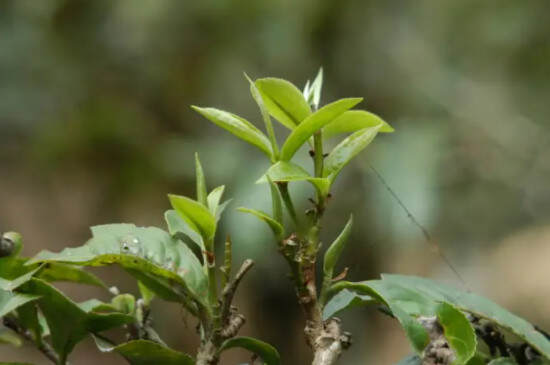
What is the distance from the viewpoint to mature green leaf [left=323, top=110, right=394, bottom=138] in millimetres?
430

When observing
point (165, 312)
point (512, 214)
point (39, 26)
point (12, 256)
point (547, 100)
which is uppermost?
point (39, 26)

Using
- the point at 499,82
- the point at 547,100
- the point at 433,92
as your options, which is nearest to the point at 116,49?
the point at 433,92

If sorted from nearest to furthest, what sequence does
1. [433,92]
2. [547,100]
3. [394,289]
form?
[394,289] < [433,92] < [547,100]

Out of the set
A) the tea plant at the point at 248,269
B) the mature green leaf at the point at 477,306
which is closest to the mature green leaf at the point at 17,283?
the tea plant at the point at 248,269

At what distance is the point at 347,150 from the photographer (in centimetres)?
42

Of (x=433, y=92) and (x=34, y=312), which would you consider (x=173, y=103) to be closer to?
(x=433, y=92)

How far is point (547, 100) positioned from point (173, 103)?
1.19 meters

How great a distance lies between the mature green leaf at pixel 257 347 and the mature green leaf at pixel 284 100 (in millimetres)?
139

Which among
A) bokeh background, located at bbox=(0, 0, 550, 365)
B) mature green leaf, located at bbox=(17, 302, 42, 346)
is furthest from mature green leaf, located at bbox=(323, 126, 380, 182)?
bokeh background, located at bbox=(0, 0, 550, 365)

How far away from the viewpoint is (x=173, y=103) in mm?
2279

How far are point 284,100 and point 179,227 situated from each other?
105 mm

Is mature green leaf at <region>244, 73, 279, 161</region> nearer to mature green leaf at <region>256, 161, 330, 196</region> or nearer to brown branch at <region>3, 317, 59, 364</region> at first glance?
mature green leaf at <region>256, 161, 330, 196</region>

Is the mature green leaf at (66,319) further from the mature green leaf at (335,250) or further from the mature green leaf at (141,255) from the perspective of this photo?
the mature green leaf at (335,250)

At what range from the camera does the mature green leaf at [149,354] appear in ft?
1.34
